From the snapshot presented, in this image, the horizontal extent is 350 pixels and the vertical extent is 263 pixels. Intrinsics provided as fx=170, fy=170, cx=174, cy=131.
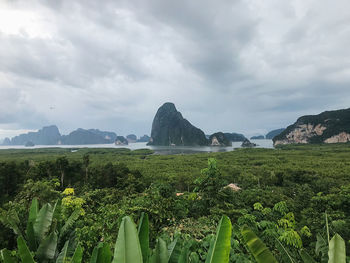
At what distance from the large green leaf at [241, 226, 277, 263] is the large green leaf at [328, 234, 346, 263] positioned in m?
0.34

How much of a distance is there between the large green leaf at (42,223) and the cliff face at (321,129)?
3943 inches

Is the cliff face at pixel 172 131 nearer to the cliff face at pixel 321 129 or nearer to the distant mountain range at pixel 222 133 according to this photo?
the distant mountain range at pixel 222 133

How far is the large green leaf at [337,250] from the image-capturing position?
99 centimetres

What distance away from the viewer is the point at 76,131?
198 metres

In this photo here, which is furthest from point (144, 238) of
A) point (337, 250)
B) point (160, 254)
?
point (337, 250)

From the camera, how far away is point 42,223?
282 centimetres

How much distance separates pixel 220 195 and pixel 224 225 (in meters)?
Result: 3.93

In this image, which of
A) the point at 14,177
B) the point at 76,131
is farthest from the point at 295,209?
the point at 76,131

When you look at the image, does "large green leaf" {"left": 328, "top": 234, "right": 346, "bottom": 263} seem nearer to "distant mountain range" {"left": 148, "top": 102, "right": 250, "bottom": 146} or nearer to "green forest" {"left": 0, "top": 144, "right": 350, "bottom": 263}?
"green forest" {"left": 0, "top": 144, "right": 350, "bottom": 263}

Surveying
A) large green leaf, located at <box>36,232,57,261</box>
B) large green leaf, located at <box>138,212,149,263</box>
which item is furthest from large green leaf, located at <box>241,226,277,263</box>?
large green leaf, located at <box>36,232,57,261</box>

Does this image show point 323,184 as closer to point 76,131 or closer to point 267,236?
point 267,236

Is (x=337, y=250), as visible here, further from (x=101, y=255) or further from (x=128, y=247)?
(x=101, y=255)

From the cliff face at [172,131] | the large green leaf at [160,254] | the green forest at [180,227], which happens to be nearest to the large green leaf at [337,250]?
the green forest at [180,227]

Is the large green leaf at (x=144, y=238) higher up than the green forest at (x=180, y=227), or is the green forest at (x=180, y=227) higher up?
the large green leaf at (x=144, y=238)
